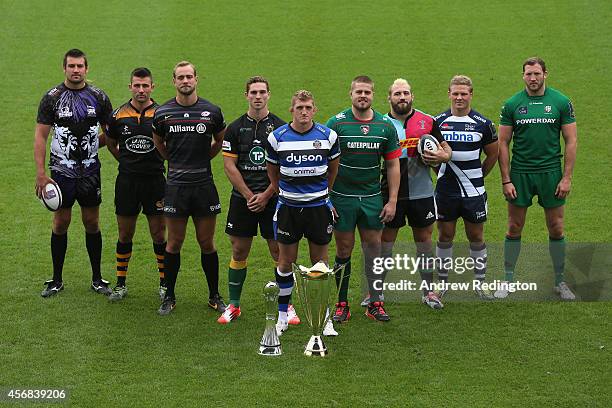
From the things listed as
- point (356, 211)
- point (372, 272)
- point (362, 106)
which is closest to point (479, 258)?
point (372, 272)

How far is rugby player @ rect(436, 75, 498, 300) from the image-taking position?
907cm

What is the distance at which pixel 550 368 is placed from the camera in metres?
7.79

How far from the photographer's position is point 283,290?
338 inches

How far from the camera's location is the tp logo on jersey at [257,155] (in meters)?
8.62

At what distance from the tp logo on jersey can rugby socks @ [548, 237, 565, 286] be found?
2.96m

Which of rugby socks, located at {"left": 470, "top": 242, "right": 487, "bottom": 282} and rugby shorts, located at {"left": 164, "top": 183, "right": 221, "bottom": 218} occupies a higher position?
rugby shorts, located at {"left": 164, "top": 183, "right": 221, "bottom": 218}

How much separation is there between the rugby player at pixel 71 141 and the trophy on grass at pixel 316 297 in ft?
7.83

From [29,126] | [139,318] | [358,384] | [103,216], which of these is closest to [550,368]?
[358,384]

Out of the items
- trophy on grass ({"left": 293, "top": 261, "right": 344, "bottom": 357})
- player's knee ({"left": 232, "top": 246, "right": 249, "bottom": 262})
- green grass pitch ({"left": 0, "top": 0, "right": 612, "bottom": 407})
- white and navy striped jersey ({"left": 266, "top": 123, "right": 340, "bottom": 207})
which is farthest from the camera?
player's knee ({"left": 232, "top": 246, "right": 249, "bottom": 262})

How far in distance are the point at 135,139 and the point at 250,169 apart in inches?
46.7

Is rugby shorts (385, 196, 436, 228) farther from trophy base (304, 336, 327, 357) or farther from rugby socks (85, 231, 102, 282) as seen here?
rugby socks (85, 231, 102, 282)

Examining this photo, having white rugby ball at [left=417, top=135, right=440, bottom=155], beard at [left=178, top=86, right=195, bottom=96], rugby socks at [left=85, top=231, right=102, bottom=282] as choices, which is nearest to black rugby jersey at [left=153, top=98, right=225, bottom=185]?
beard at [left=178, top=86, right=195, bottom=96]

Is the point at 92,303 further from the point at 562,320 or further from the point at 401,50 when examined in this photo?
the point at 401,50

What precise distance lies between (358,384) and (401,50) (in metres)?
10.4
